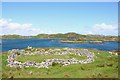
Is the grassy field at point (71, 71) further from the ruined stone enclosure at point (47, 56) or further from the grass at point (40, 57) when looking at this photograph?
the ruined stone enclosure at point (47, 56)

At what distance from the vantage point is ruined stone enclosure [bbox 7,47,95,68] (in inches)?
582

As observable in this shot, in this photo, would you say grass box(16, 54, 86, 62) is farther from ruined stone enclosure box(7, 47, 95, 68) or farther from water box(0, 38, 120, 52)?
water box(0, 38, 120, 52)

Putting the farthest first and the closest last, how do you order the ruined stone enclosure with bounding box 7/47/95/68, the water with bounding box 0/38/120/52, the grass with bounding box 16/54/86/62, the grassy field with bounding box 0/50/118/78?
the water with bounding box 0/38/120/52
the grass with bounding box 16/54/86/62
the ruined stone enclosure with bounding box 7/47/95/68
the grassy field with bounding box 0/50/118/78

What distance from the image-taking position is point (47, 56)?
15.9m

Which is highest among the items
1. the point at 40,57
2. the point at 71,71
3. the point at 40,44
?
the point at 40,44

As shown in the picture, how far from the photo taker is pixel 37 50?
16.5m

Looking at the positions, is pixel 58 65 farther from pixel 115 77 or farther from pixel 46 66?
pixel 115 77

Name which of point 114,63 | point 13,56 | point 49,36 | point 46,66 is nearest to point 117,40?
point 114,63

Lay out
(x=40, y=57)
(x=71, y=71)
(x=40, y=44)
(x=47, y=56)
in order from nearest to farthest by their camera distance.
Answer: (x=71, y=71) → (x=40, y=57) → (x=47, y=56) → (x=40, y=44)

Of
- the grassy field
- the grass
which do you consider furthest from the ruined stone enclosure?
the grassy field

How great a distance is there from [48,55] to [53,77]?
11.1 ft

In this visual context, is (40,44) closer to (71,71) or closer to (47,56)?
(47,56)

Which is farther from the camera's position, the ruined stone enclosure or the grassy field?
the ruined stone enclosure

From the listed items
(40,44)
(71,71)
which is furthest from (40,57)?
(71,71)
